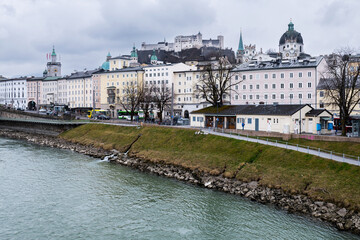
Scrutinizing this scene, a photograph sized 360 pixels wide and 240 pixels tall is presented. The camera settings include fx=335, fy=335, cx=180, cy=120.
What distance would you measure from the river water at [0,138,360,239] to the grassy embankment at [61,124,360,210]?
3.84 metres

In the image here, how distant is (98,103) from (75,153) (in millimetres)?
67144

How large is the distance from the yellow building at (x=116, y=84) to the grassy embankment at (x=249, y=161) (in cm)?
5238

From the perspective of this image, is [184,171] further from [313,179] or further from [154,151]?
[313,179]

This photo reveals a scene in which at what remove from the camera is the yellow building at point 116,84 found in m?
113

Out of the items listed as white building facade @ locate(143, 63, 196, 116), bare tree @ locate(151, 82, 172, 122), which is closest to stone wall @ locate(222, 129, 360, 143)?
bare tree @ locate(151, 82, 172, 122)

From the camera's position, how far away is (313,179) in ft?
102

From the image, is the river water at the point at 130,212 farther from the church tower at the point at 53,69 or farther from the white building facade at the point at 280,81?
the church tower at the point at 53,69

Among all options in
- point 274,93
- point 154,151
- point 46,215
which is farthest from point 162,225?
point 274,93

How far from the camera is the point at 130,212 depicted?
93.7ft

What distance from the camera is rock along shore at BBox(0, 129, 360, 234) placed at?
2583 centimetres

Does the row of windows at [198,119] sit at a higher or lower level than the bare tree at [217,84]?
lower

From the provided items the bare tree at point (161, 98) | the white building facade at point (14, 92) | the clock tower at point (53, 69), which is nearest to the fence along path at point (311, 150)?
the bare tree at point (161, 98)

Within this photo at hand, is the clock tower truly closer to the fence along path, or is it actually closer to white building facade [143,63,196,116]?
Result: white building facade [143,63,196,116]

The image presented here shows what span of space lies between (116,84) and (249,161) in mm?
86768
